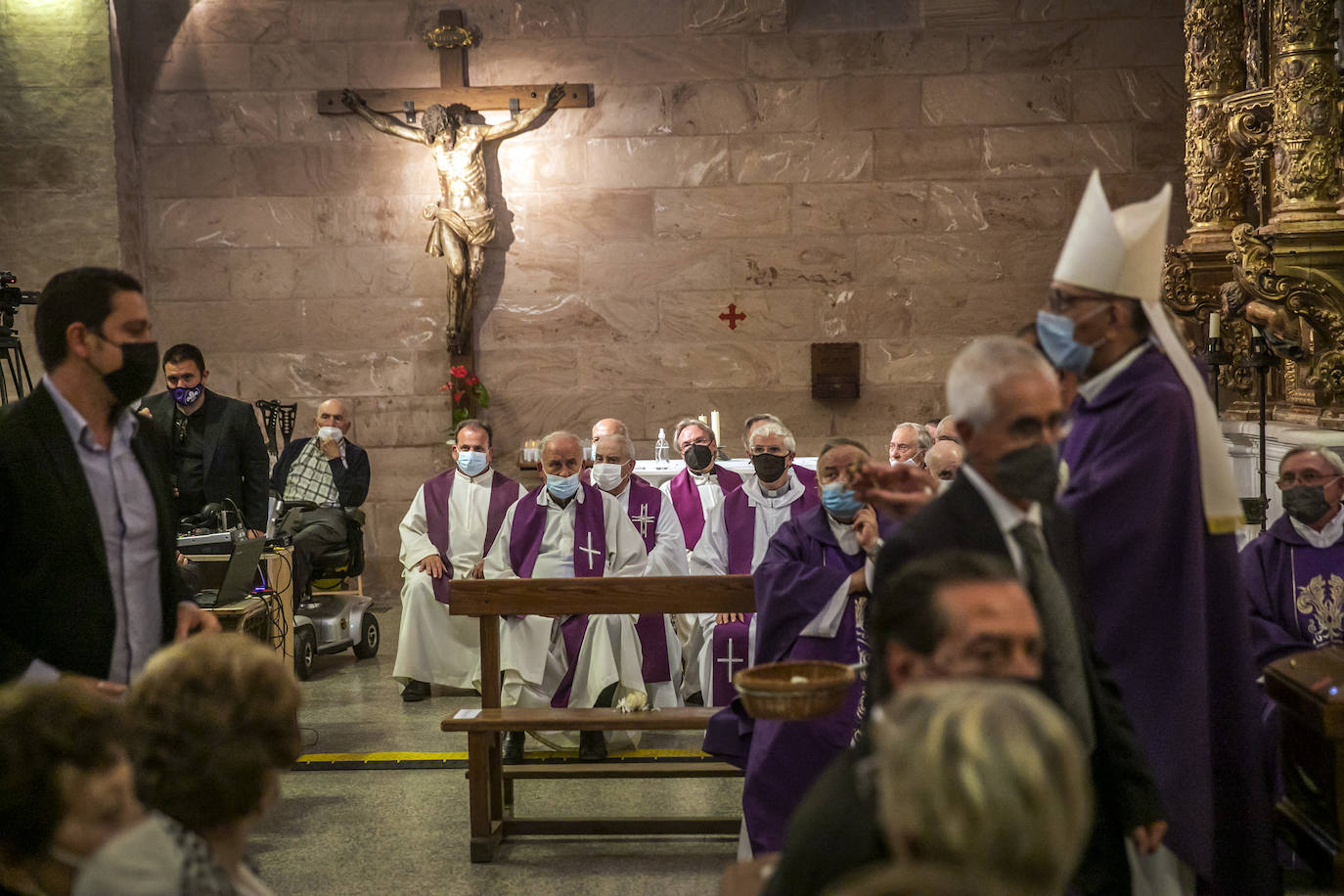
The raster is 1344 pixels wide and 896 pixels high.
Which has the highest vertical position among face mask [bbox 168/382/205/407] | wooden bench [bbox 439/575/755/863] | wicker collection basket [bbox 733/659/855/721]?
face mask [bbox 168/382/205/407]

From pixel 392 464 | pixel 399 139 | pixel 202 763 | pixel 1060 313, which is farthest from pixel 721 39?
pixel 202 763

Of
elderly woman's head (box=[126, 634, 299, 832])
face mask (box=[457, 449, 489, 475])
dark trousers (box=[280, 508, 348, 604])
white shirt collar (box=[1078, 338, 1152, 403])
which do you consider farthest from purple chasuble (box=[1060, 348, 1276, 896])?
dark trousers (box=[280, 508, 348, 604])

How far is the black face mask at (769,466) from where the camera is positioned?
6594 mm

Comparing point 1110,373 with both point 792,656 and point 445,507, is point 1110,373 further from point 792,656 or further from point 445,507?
point 445,507

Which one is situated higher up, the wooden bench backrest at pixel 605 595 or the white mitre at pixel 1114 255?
the white mitre at pixel 1114 255

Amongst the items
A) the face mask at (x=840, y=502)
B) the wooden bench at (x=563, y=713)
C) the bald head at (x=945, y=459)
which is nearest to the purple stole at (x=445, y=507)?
the bald head at (x=945, y=459)

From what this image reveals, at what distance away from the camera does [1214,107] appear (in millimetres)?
8859

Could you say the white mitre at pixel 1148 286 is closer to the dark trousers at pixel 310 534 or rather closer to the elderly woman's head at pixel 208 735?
the elderly woman's head at pixel 208 735

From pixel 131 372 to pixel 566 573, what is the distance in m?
4.06

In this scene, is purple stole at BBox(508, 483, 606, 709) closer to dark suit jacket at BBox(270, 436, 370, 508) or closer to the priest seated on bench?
the priest seated on bench

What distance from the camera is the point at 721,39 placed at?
11211 millimetres

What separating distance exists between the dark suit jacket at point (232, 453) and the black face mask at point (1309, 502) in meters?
5.10

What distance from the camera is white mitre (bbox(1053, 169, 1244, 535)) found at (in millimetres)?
3055

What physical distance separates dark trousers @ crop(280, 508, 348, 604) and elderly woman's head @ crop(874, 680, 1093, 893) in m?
7.37
